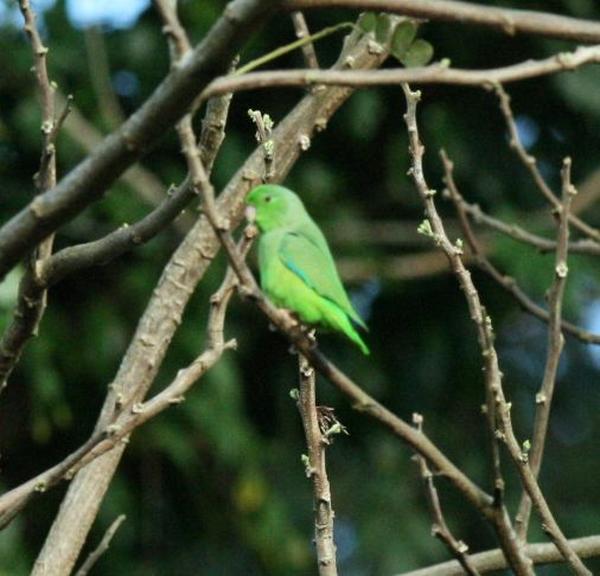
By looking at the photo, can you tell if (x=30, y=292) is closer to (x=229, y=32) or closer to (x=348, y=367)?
(x=229, y=32)

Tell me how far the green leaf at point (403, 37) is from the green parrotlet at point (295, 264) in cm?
29

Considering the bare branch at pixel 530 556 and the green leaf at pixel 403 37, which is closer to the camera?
the green leaf at pixel 403 37

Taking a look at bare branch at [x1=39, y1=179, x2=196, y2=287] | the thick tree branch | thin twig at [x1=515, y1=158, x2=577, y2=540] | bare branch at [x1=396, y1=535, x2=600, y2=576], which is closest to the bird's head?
bare branch at [x1=39, y1=179, x2=196, y2=287]

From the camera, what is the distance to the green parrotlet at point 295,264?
7.85 feet

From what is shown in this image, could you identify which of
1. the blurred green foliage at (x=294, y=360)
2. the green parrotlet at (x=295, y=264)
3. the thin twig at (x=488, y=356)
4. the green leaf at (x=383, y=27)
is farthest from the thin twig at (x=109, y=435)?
the blurred green foliage at (x=294, y=360)

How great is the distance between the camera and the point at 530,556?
293 centimetres

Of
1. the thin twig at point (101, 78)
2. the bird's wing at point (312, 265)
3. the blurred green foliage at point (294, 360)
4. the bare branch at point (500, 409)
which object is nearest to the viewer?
the bare branch at point (500, 409)

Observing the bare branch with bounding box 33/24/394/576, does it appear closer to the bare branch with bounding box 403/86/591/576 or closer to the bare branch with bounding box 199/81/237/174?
the bare branch with bounding box 199/81/237/174

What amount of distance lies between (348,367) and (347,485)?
615 mm

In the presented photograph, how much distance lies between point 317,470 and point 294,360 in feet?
18.3

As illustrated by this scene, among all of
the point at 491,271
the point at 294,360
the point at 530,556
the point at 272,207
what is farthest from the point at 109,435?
the point at 294,360

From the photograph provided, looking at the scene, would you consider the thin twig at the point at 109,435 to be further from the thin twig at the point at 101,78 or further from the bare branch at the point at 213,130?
the thin twig at the point at 101,78

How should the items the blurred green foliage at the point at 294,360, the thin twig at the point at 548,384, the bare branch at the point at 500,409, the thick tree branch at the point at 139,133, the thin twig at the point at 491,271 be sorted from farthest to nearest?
the blurred green foliage at the point at 294,360
the thin twig at the point at 491,271
the thin twig at the point at 548,384
the bare branch at the point at 500,409
the thick tree branch at the point at 139,133

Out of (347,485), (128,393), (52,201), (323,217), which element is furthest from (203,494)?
(52,201)
